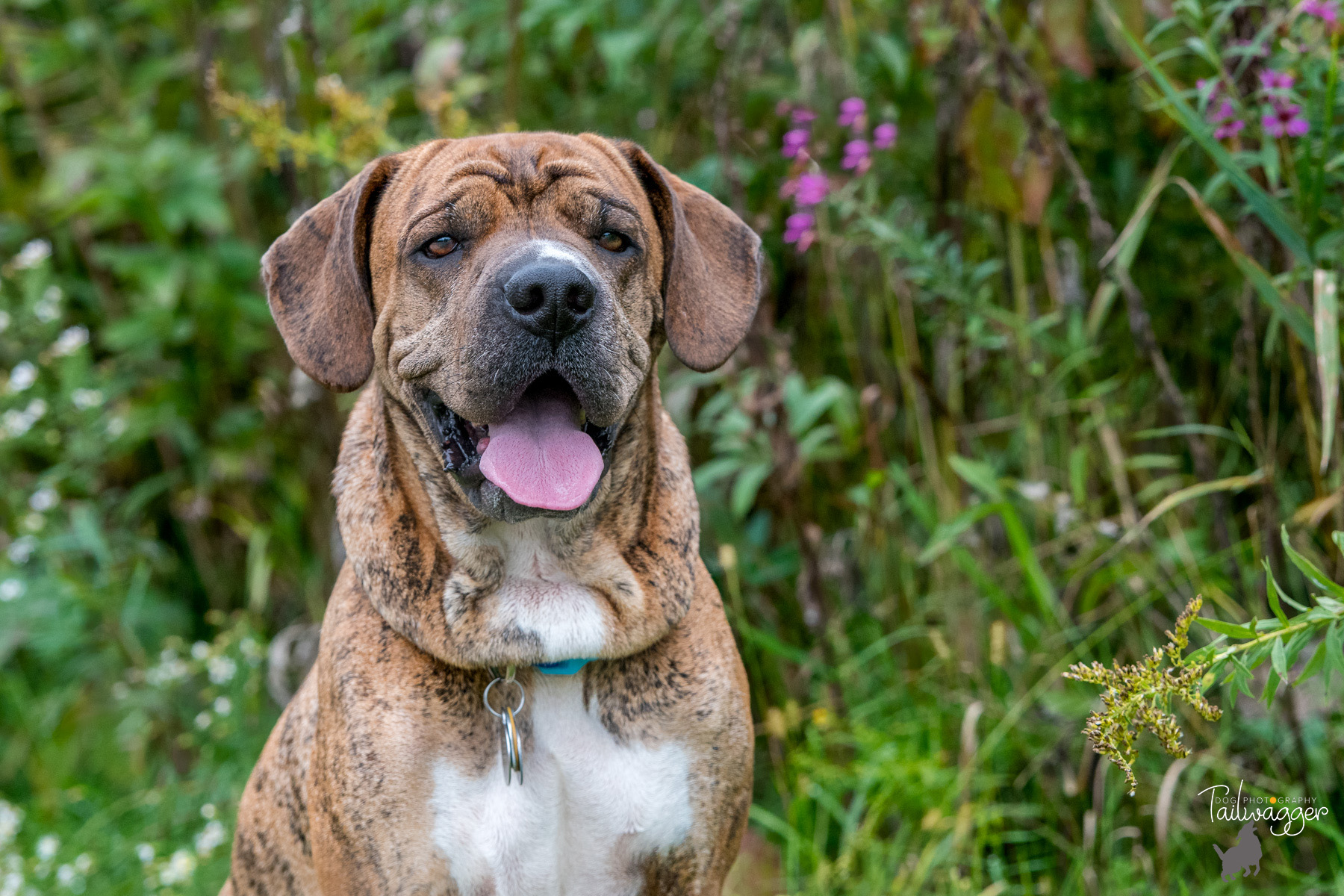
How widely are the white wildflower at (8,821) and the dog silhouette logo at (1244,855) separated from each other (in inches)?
150

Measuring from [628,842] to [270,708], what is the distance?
2.93m

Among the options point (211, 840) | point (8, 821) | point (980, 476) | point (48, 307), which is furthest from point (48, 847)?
point (980, 476)

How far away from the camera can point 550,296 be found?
227 centimetres

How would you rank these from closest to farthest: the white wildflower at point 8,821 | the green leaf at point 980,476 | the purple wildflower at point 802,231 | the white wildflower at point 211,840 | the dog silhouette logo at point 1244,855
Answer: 1. the dog silhouette logo at point 1244,855
2. the green leaf at point 980,476
3. the purple wildflower at point 802,231
4. the white wildflower at point 211,840
5. the white wildflower at point 8,821

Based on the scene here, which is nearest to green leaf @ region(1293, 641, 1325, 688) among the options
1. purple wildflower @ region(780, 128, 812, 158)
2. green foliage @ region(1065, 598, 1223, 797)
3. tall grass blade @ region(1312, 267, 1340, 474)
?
green foliage @ region(1065, 598, 1223, 797)

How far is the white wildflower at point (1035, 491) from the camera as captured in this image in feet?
11.4

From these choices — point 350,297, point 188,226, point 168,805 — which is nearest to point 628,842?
point 350,297

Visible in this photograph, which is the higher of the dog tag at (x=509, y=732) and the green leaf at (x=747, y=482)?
the dog tag at (x=509, y=732)

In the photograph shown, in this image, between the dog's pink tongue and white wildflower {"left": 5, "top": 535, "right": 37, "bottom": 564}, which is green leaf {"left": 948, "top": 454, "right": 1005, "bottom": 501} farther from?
white wildflower {"left": 5, "top": 535, "right": 37, "bottom": 564}

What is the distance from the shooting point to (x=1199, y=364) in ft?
12.7

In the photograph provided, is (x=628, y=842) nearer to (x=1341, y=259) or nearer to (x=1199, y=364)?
(x=1341, y=259)

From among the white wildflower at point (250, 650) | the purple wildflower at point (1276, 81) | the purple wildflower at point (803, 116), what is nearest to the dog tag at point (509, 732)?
the purple wildflower at point (803, 116)

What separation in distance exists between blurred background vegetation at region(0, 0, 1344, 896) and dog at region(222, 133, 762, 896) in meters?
0.99

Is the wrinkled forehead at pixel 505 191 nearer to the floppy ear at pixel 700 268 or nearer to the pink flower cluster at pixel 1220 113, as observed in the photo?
the floppy ear at pixel 700 268
